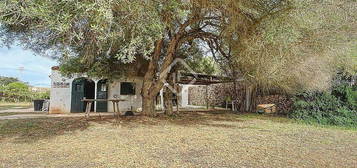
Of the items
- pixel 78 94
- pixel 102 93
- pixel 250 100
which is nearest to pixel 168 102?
pixel 102 93

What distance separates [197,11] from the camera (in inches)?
241

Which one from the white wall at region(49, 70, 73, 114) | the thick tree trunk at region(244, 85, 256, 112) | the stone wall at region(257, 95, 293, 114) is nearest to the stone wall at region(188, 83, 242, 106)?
the thick tree trunk at region(244, 85, 256, 112)

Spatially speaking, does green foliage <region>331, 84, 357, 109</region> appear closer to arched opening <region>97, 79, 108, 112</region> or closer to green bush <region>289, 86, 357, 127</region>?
green bush <region>289, 86, 357, 127</region>

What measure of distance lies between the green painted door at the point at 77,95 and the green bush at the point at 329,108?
428 inches

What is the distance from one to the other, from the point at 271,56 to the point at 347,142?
2655 mm

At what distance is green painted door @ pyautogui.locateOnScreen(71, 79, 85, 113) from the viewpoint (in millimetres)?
12617

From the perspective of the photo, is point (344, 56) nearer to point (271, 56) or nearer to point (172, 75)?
point (271, 56)

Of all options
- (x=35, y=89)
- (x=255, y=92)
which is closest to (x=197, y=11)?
(x=255, y=92)

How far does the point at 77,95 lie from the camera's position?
12727 mm

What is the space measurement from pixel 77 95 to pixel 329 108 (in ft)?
39.5

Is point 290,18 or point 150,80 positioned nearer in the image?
point 290,18

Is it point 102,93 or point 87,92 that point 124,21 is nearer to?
point 102,93

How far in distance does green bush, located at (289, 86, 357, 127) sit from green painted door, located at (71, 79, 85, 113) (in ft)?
35.7

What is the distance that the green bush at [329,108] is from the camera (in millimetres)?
8133
